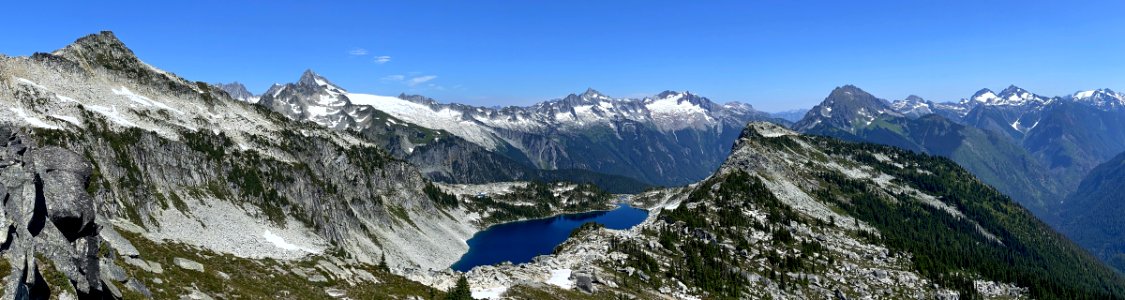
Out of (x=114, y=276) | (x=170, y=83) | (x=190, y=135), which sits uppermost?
(x=170, y=83)

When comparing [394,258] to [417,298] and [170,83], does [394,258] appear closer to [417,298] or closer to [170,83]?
[170,83]

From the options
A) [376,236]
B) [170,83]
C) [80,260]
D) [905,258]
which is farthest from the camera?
[376,236]

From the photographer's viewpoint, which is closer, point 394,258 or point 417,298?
point 417,298

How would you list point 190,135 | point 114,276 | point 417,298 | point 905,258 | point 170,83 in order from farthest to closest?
point 170,83 < point 190,135 < point 905,258 < point 417,298 < point 114,276

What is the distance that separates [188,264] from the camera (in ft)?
177

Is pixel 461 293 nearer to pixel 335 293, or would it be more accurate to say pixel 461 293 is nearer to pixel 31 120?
pixel 335 293

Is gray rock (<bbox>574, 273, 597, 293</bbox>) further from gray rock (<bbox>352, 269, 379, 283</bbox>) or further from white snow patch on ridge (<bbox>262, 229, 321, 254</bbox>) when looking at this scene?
white snow patch on ridge (<bbox>262, 229, 321, 254</bbox>)

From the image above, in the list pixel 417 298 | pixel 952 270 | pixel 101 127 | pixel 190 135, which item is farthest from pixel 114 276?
pixel 952 270

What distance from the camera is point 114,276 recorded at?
3797 centimetres

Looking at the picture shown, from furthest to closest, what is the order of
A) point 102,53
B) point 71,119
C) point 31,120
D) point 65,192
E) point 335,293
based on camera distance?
point 102,53
point 71,119
point 31,120
point 335,293
point 65,192

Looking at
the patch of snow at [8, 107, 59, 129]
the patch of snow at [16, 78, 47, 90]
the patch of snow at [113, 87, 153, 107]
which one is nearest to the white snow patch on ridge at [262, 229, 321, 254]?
the patch of snow at [8, 107, 59, 129]

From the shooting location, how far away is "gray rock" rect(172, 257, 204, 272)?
5272cm

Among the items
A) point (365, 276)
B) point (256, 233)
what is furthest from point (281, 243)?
point (365, 276)

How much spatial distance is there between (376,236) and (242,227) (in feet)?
183
